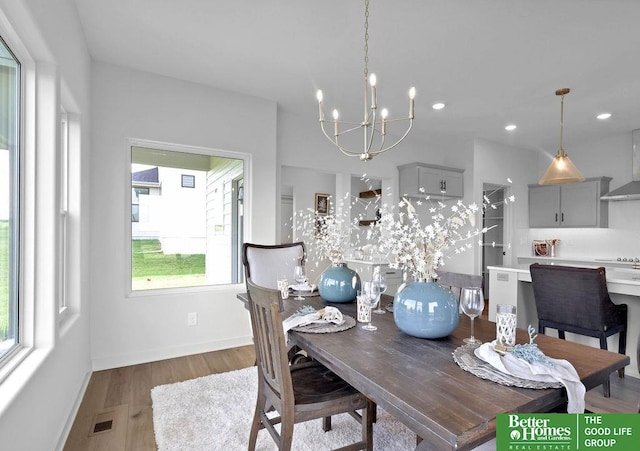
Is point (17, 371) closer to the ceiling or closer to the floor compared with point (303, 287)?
closer to the floor

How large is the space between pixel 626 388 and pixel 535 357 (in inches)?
97.4

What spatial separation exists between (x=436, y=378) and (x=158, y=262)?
2.97 metres

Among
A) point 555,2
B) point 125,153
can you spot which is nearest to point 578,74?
point 555,2

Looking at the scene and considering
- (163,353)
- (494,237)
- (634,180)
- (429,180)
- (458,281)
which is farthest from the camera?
(494,237)

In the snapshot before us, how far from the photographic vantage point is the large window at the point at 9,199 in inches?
57.3

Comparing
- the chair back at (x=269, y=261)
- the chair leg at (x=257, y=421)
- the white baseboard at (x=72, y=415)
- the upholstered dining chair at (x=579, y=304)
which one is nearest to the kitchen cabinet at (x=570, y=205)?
the upholstered dining chair at (x=579, y=304)

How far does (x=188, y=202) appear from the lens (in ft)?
11.6

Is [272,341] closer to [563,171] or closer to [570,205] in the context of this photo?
[563,171]

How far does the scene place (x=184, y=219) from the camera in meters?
3.53

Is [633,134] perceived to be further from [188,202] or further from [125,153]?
[125,153]

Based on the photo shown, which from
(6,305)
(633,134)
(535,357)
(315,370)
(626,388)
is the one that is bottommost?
(626,388)

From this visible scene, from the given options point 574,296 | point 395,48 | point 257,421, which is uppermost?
point 395,48

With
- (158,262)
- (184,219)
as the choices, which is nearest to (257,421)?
(158,262)

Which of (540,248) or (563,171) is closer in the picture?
(563,171)
